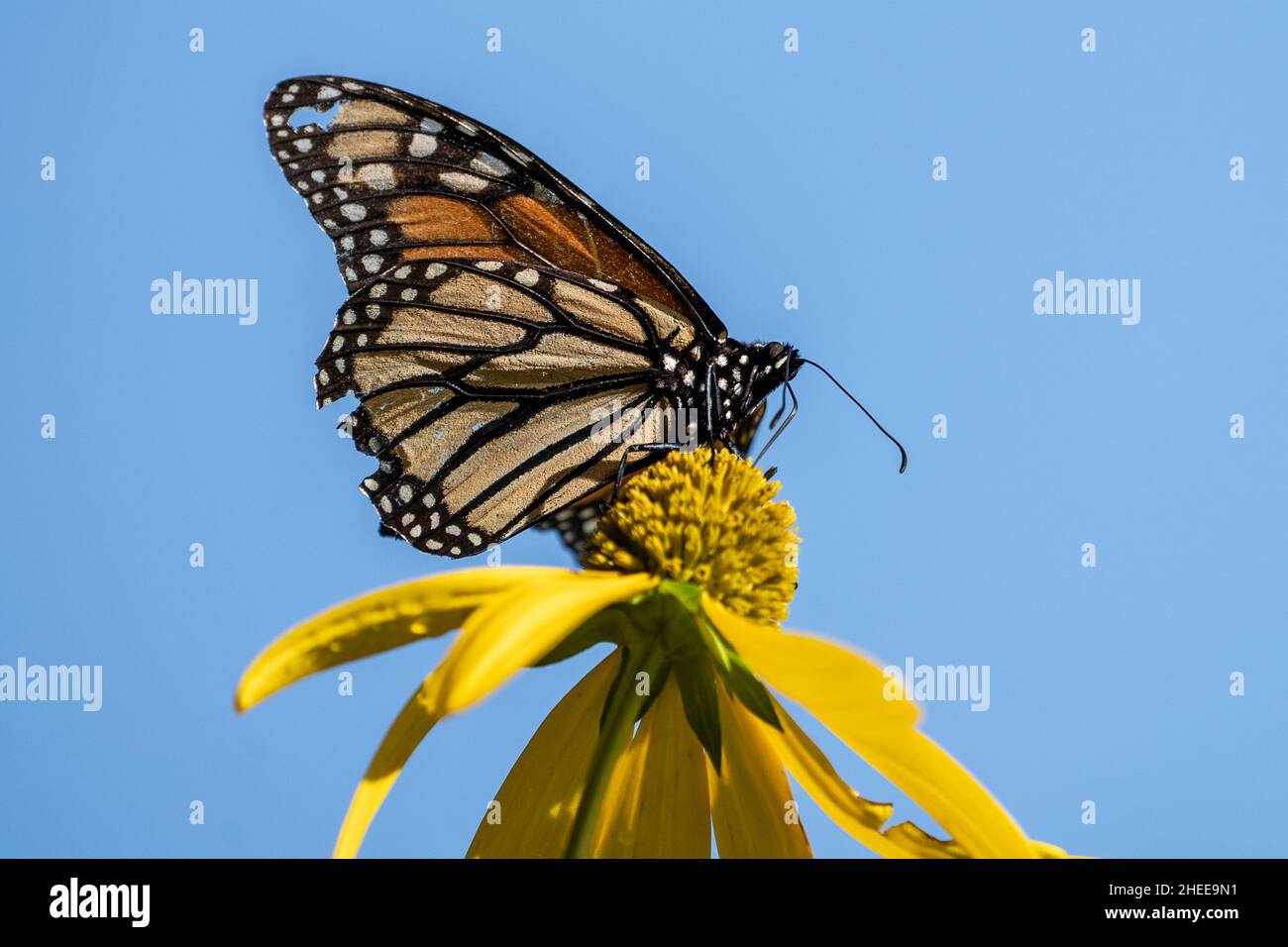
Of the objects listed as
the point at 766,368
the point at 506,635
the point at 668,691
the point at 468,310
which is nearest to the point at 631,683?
the point at 668,691

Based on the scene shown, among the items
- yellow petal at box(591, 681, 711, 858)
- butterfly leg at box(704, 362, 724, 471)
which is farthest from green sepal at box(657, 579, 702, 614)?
butterfly leg at box(704, 362, 724, 471)

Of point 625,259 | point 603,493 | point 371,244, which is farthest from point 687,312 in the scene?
point 371,244

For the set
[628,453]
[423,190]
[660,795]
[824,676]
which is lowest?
[660,795]

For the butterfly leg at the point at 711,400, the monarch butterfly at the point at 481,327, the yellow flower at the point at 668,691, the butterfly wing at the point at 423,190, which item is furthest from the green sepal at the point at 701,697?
the butterfly wing at the point at 423,190

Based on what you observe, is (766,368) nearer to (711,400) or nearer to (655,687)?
(711,400)

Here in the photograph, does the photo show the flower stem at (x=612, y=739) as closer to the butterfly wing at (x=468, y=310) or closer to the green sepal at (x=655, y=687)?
the green sepal at (x=655, y=687)

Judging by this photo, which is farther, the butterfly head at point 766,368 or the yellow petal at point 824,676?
the butterfly head at point 766,368
